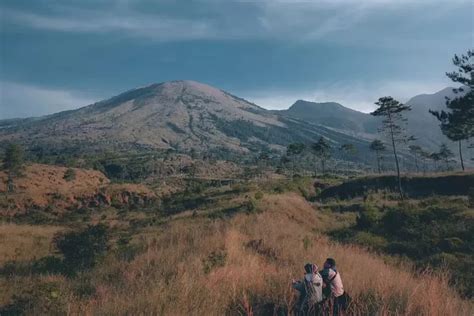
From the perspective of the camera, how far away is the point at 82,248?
14211 mm

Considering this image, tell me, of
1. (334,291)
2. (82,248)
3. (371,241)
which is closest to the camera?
(334,291)

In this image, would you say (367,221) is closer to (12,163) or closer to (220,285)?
(220,285)

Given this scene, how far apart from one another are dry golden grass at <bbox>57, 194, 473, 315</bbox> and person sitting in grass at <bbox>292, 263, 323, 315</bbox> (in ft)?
0.72

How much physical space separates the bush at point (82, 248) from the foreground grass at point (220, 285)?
5.26ft

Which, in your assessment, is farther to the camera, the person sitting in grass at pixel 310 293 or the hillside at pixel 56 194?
the hillside at pixel 56 194

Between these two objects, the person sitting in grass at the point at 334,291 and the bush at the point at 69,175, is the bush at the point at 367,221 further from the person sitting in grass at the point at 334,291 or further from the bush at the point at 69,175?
the bush at the point at 69,175

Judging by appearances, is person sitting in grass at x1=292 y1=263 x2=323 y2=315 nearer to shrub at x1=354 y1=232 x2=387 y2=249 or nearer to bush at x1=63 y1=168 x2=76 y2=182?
shrub at x1=354 y1=232 x2=387 y2=249

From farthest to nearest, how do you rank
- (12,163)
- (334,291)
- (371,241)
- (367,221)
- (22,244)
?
(12,163) < (367,221) < (22,244) < (371,241) < (334,291)

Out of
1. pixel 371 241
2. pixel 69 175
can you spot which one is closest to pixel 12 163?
pixel 69 175

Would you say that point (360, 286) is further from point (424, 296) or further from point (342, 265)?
point (342, 265)

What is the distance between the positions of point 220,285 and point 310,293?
5.20ft

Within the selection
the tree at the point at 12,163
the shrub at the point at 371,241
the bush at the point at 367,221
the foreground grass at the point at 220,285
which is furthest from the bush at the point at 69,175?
the foreground grass at the point at 220,285

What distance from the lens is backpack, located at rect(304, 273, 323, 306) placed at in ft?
22.9

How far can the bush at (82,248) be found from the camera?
1311 cm
